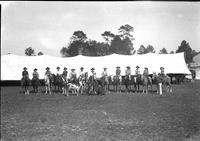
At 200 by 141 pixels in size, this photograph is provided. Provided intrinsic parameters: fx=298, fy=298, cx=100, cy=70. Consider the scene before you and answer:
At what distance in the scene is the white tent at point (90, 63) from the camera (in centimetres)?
3212


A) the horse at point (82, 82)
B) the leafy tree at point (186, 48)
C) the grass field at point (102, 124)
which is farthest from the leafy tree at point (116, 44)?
the grass field at point (102, 124)

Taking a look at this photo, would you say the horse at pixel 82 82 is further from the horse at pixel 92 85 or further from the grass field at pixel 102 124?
the grass field at pixel 102 124

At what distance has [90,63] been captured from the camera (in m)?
33.2

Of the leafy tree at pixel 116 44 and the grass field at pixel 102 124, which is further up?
the leafy tree at pixel 116 44

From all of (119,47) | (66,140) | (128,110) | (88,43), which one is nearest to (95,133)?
(66,140)

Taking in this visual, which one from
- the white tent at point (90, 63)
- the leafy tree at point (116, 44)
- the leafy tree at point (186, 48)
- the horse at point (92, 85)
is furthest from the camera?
the leafy tree at point (186, 48)

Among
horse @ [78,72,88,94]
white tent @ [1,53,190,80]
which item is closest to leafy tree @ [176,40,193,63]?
white tent @ [1,53,190,80]

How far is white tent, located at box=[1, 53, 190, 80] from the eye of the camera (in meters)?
32.1

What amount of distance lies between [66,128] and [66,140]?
1.34 m

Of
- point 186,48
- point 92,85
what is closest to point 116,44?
point 186,48

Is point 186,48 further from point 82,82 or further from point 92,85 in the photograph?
point 92,85

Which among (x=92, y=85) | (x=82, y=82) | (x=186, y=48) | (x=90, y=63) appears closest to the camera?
(x=92, y=85)

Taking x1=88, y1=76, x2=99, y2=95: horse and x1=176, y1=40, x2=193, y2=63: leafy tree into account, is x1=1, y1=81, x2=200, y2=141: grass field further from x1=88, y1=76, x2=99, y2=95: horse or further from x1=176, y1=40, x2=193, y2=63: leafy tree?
x1=176, y1=40, x2=193, y2=63: leafy tree

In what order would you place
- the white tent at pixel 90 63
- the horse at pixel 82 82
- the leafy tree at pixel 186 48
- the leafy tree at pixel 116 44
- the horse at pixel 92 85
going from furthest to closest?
the leafy tree at pixel 186 48 → the leafy tree at pixel 116 44 → the white tent at pixel 90 63 → the horse at pixel 82 82 → the horse at pixel 92 85
